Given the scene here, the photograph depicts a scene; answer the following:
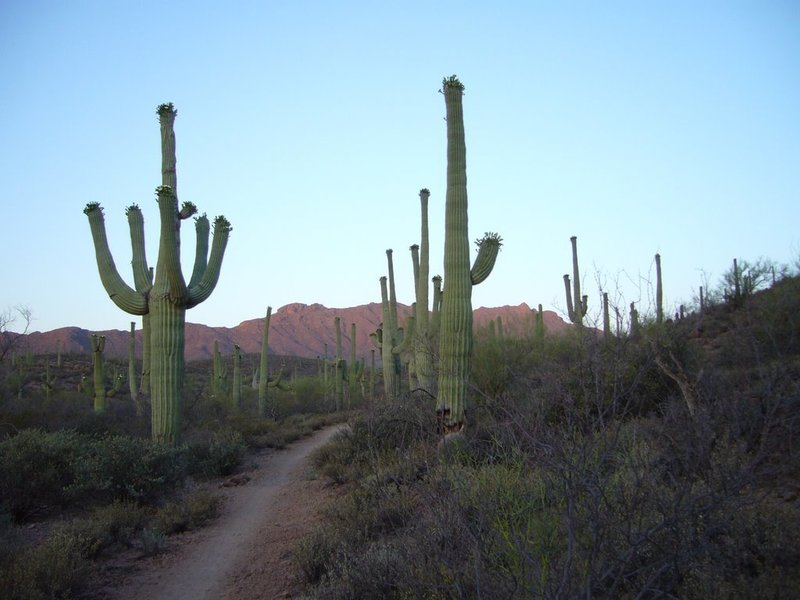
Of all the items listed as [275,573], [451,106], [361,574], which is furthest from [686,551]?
[451,106]

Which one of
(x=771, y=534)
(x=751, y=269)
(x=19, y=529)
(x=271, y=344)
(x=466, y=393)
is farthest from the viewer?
(x=271, y=344)

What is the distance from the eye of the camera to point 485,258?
432 inches

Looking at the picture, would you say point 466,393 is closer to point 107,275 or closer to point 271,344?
point 107,275

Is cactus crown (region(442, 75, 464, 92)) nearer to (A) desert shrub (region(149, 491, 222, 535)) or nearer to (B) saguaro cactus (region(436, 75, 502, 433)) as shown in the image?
(B) saguaro cactus (region(436, 75, 502, 433))

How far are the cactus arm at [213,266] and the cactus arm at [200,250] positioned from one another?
0.12 metres

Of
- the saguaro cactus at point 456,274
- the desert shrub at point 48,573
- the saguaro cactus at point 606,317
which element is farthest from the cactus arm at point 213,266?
the saguaro cactus at point 606,317

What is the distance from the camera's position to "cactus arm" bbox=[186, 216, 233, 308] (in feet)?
41.1

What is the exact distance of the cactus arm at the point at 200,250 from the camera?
12.9 meters

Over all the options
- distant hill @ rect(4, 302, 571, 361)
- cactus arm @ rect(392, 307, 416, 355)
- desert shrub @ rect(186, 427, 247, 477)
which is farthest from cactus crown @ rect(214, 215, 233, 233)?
distant hill @ rect(4, 302, 571, 361)

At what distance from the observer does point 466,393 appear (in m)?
10.4

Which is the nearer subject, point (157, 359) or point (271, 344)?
point (157, 359)

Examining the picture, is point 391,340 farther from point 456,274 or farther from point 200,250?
point 456,274

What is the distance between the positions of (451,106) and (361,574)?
8385 millimetres

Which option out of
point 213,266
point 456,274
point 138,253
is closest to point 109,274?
point 138,253
